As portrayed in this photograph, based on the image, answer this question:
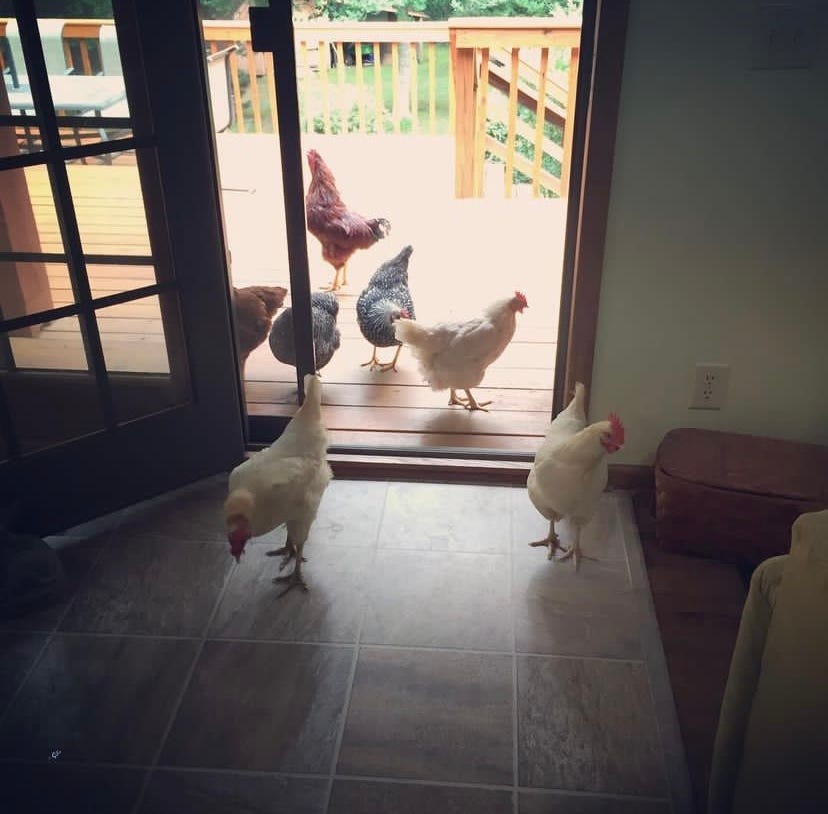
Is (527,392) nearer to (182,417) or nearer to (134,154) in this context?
(182,417)

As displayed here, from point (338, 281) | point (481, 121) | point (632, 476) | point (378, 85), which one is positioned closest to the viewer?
point (632, 476)

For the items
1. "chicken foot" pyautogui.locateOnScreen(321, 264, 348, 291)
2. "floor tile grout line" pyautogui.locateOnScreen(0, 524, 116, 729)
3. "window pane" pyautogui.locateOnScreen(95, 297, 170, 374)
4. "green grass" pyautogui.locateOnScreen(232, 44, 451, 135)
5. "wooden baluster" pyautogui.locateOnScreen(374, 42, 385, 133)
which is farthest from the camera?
"green grass" pyautogui.locateOnScreen(232, 44, 451, 135)

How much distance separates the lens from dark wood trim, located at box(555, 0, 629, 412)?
6.07 feet

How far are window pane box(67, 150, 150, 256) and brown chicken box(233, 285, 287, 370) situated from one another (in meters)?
0.67

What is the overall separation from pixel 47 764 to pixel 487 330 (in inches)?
68.7

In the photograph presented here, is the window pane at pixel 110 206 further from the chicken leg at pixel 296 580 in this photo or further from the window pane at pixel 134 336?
the chicken leg at pixel 296 580

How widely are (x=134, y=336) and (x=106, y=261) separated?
21 cm

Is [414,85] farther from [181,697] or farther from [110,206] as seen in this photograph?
[181,697]

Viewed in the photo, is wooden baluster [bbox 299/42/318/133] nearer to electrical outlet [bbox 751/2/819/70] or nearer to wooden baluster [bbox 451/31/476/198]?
wooden baluster [bbox 451/31/476/198]

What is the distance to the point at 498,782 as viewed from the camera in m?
1.54

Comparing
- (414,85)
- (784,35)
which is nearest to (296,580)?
(784,35)

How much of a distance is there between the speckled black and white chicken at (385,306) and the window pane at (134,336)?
0.95 m

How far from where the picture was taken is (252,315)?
109 inches

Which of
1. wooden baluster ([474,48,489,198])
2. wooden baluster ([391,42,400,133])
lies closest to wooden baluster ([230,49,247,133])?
wooden baluster ([391,42,400,133])
